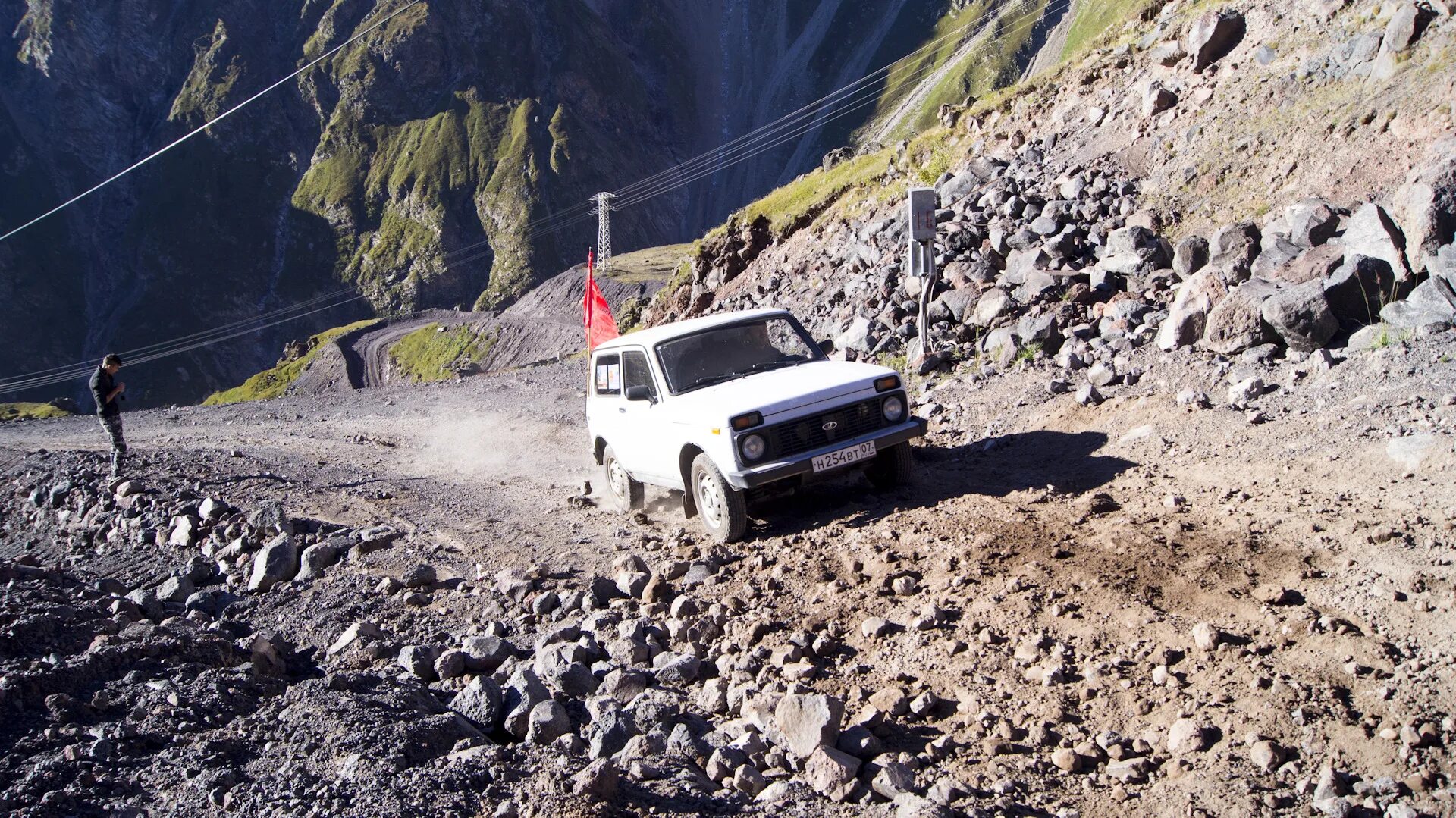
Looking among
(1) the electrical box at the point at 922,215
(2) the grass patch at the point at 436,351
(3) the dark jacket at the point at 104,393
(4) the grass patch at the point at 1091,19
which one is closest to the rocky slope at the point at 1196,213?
(1) the electrical box at the point at 922,215

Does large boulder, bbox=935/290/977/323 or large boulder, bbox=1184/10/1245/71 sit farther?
large boulder, bbox=1184/10/1245/71

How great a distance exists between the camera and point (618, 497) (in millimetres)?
9812

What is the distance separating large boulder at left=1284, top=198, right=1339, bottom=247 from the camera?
10727 millimetres

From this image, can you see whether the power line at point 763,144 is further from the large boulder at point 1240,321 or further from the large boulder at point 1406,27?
the large boulder at point 1240,321

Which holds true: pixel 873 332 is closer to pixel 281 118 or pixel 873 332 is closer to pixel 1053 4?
pixel 1053 4

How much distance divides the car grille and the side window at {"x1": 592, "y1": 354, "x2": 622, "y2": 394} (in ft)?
7.54

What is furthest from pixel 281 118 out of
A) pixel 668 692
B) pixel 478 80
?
pixel 668 692

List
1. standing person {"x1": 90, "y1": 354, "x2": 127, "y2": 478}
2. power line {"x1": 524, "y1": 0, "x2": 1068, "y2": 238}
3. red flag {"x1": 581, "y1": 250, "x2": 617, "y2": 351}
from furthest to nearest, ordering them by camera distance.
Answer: power line {"x1": 524, "y1": 0, "x2": 1068, "y2": 238} < red flag {"x1": 581, "y1": 250, "x2": 617, "y2": 351} < standing person {"x1": 90, "y1": 354, "x2": 127, "y2": 478}

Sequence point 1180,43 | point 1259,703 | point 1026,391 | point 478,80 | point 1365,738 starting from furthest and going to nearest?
point 478,80
point 1180,43
point 1026,391
point 1259,703
point 1365,738

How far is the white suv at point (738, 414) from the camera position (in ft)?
24.6

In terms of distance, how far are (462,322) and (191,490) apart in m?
50.7

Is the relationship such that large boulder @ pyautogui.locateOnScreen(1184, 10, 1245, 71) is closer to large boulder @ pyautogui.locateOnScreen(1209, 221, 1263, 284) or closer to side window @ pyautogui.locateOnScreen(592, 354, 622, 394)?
large boulder @ pyautogui.locateOnScreen(1209, 221, 1263, 284)

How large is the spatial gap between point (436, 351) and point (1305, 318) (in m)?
54.1

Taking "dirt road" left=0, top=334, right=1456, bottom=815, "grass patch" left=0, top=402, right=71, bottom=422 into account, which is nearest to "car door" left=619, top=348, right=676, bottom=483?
"dirt road" left=0, top=334, right=1456, bottom=815
